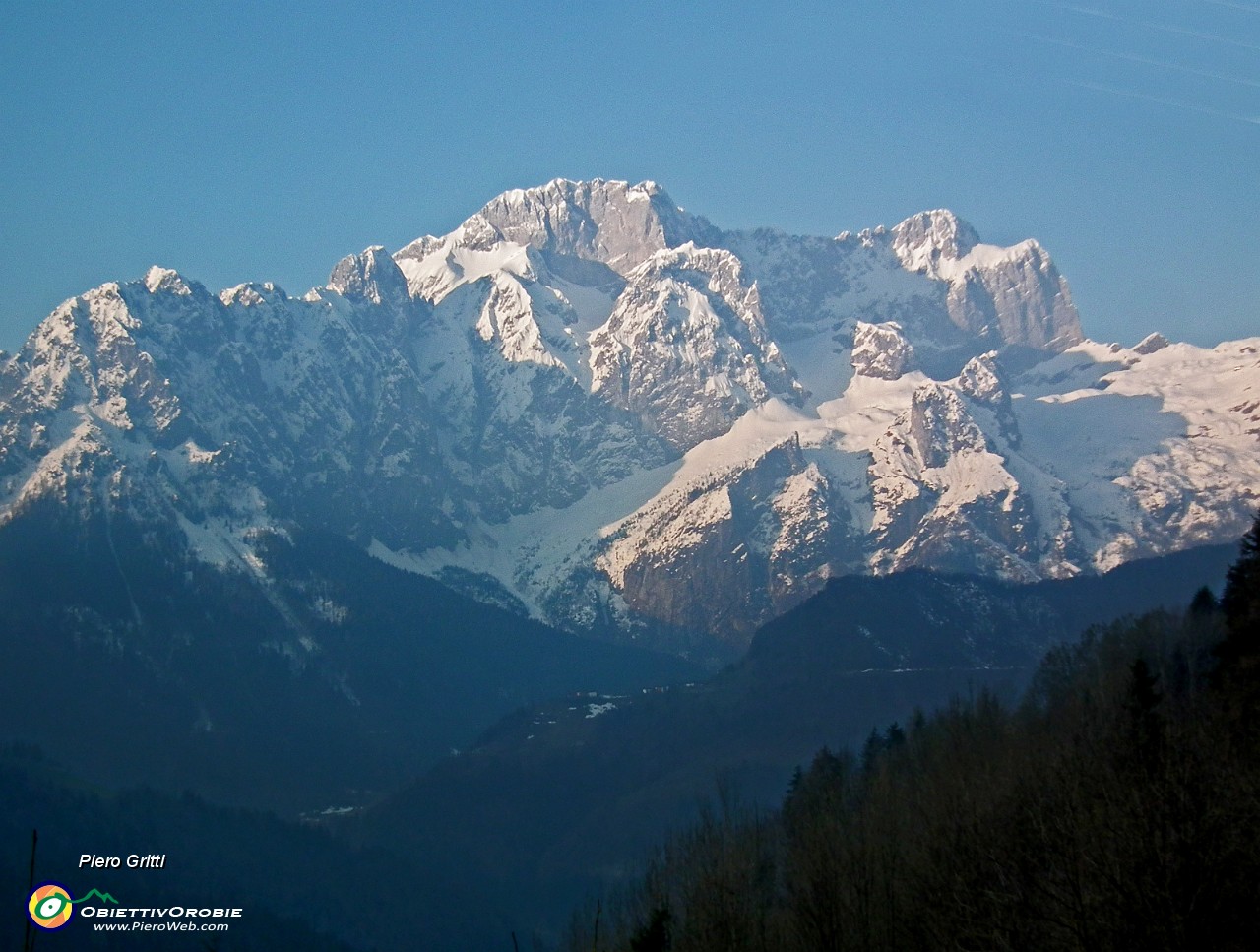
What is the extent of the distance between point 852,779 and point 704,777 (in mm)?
90674

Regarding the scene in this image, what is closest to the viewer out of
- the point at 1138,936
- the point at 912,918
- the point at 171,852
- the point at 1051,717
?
the point at 1138,936

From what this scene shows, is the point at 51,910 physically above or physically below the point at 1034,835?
above

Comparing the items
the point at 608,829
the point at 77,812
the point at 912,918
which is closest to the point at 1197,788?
the point at 912,918

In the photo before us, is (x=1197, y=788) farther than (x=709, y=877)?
No

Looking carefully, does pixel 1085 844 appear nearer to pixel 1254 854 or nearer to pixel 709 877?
pixel 1254 854

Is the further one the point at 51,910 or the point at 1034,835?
the point at 51,910

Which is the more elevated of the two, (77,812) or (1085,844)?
(77,812)

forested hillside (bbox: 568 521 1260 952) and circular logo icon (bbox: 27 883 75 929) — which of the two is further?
circular logo icon (bbox: 27 883 75 929)

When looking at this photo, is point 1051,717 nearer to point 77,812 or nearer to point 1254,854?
point 1254,854

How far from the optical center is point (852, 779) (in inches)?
4316

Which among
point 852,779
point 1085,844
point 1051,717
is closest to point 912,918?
point 1085,844

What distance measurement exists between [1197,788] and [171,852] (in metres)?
169

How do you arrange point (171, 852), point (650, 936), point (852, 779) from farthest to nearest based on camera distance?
1. point (171, 852)
2. point (852, 779)
3. point (650, 936)

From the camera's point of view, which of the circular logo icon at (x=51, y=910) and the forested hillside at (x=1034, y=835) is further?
the circular logo icon at (x=51, y=910)
